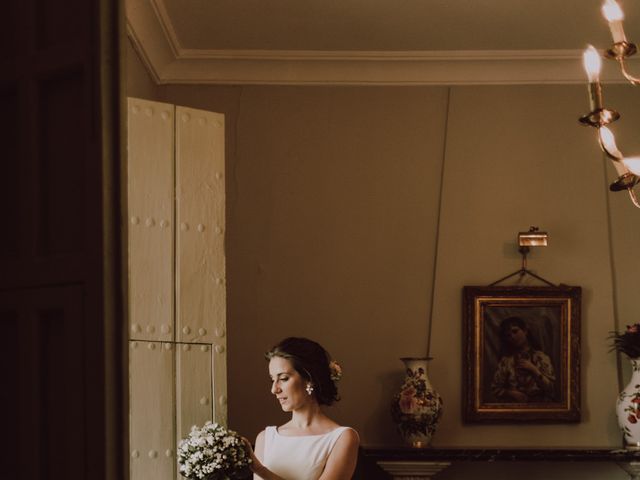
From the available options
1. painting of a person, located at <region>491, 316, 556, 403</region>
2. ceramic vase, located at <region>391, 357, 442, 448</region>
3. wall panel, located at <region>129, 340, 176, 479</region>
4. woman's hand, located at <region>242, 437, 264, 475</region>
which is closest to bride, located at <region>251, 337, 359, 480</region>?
woman's hand, located at <region>242, 437, 264, 475</region>

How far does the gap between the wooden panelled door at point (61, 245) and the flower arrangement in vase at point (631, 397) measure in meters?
5.18

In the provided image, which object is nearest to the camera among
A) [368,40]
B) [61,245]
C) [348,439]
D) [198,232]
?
[61,245]

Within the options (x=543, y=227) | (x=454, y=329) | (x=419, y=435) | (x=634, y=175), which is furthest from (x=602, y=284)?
(x=634, y=175)

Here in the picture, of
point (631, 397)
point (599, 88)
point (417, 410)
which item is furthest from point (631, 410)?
point (599, 88)

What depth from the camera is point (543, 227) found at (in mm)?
7051

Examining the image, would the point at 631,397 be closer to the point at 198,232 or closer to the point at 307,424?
the point at 307,424

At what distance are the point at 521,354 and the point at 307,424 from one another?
218cm

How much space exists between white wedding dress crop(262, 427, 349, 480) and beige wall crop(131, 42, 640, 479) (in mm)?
1616

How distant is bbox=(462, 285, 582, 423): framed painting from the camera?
6.85 meters

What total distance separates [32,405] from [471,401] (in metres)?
5.14

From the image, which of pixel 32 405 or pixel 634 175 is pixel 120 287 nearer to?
pixel 32 405

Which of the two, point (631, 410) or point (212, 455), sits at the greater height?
point (212, 455)

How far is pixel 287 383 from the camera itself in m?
5.10

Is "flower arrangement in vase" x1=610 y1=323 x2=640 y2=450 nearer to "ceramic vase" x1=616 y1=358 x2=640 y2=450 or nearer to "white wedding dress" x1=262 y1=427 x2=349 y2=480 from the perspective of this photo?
"ceramic vase" x1=616 y1=358 x2=640 y2=450
